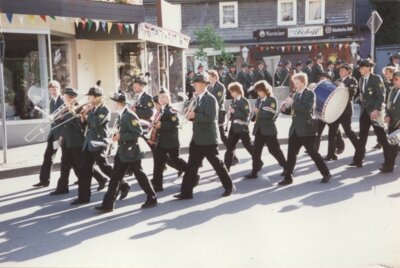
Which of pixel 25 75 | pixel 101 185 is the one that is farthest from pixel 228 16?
pixel 101 185

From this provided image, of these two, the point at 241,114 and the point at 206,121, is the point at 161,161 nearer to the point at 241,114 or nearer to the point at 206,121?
the point at 206,121

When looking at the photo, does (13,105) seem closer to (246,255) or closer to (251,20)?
(246,255)

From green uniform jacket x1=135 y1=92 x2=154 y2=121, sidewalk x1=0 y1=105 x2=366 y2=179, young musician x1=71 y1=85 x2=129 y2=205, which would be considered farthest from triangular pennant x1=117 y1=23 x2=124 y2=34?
young musician x1=71 y1=85 x2=129 y2=205

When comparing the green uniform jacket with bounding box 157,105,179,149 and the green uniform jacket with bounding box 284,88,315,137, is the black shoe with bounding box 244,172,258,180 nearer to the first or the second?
the green uniform jacket with bounding box 284,88,315,137

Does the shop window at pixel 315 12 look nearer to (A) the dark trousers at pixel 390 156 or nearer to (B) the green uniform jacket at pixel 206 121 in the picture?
(A) the dark trousers at pixel 390 156

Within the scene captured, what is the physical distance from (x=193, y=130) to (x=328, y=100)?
8.84 feet

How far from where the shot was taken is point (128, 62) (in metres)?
17.2

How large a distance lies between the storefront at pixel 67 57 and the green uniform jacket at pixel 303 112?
7.27m

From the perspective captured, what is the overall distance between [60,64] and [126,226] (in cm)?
965

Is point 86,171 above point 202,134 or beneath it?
beneath

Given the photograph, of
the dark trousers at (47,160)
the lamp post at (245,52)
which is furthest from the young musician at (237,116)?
the lamp post at (245,52)

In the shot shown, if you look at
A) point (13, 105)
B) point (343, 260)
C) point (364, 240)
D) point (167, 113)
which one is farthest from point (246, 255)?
point (13, 105)

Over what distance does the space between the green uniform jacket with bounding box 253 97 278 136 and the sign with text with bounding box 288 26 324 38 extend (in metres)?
25.1

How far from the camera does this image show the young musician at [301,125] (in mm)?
8578
